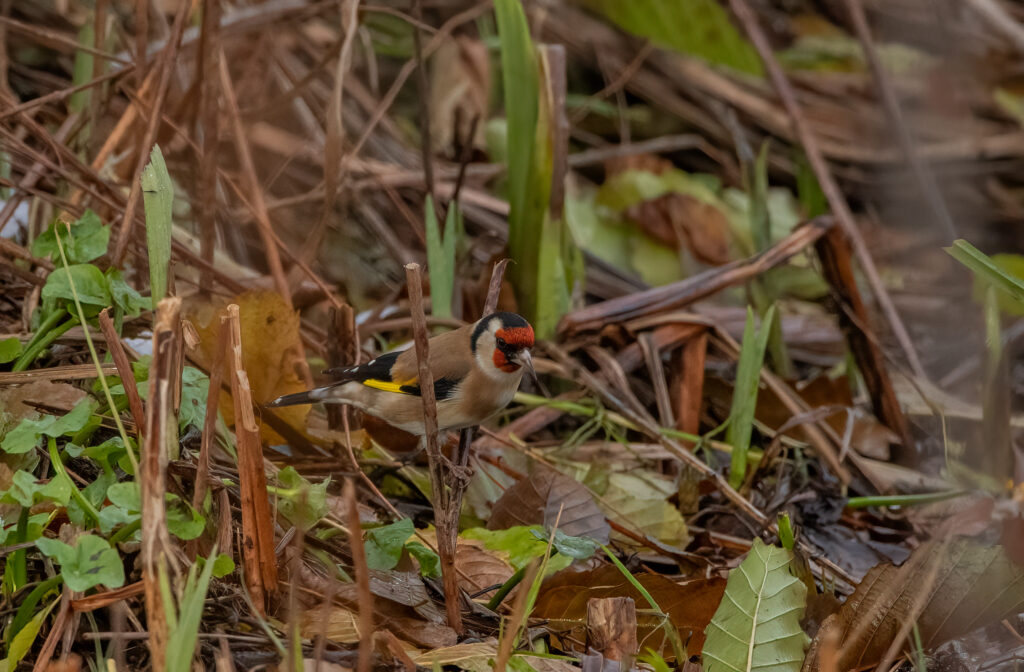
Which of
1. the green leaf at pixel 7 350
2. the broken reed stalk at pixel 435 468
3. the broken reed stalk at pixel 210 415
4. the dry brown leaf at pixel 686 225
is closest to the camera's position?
the broken reed stalk at pixel 210 415

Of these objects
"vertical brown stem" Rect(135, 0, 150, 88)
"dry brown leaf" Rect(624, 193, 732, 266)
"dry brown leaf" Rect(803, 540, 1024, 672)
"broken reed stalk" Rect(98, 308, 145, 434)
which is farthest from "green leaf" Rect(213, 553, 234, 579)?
"dry brown leaf" Rect(624, 193, 732, 266)

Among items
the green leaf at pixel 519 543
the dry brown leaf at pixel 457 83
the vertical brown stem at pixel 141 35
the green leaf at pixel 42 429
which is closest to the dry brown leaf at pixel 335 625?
the green leaf at pixel 519 543

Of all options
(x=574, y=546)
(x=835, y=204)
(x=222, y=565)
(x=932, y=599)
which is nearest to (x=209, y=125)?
(x=222, y=565)

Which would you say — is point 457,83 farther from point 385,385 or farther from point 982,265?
point 982,265

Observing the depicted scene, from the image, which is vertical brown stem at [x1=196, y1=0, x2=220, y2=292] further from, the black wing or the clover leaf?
the clover leaf

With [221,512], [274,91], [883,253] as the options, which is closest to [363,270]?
[274,91]

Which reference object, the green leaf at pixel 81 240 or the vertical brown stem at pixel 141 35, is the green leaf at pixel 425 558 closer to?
the green leaf at pixel 81 240
